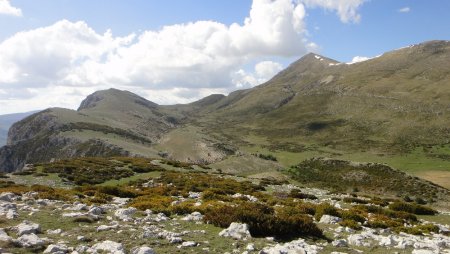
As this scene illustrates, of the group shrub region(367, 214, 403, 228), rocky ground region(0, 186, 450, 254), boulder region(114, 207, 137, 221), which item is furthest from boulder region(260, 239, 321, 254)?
shrub region(367, 214, 403, 228)

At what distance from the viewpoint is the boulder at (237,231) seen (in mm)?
13562

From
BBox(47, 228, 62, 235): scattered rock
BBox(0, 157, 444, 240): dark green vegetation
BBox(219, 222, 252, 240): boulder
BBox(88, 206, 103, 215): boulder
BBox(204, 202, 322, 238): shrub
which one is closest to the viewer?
BBox(47, 228, 62, 235): scattered rock

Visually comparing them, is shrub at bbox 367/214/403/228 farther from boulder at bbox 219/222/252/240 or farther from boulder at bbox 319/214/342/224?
boulder at bbox 219/222/252/240

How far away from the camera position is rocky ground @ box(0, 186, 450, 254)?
1166 cm

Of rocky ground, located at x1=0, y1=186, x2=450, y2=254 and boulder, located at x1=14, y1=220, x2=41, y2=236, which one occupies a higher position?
boulder, located at x1=14, y1=220, x2=41, y2=236

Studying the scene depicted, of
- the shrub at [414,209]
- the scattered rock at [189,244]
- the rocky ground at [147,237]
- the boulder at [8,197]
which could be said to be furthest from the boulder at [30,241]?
the shrub at [414,209]

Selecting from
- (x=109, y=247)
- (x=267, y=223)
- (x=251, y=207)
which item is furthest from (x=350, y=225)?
(x=109, y=247)

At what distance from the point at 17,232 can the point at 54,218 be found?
284 cm

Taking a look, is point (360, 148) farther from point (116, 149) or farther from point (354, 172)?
point (116, 149)

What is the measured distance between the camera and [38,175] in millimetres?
40750

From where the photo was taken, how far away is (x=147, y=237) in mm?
13062

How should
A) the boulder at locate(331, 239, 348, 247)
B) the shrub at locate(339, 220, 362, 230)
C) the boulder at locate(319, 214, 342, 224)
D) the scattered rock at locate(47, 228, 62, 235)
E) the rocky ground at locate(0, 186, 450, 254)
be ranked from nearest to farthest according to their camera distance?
the rocky ground at locate(0, 186, 450, 254), the scattered rock at locate(47, 228, 62, 235), the boulder at locate(331, 239, 348, 247), the shrub at locate(339, 220, 362, 230), the boulder at locate(319, 214, 342, 224)

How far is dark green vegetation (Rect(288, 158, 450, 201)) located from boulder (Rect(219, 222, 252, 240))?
4448 cm

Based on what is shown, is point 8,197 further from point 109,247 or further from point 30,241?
point 109,247
